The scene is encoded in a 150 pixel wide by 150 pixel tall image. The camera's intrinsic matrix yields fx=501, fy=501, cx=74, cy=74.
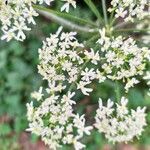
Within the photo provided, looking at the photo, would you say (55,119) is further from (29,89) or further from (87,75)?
(29,89)

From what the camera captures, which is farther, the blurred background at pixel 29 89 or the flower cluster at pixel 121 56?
the blurred background at pixel 29 89

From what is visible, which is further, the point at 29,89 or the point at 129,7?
the point at 29,89

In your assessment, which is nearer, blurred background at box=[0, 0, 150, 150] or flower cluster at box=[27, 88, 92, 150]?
flower cluster at box=[27, 88, 92, 150]

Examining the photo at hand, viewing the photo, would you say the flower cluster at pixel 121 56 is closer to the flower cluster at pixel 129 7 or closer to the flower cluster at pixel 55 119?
the flower cluster at pixel 129 7

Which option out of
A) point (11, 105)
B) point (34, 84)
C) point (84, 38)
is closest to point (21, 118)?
point (11, 105)

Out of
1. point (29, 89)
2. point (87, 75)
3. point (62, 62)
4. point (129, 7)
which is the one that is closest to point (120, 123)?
point (87, 75)

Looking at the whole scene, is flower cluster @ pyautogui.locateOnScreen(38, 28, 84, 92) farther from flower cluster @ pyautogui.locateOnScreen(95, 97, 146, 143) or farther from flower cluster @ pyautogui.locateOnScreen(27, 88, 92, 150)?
flower cluster @ pyautogui.locateOnScreen(95, 97, 146, 143)

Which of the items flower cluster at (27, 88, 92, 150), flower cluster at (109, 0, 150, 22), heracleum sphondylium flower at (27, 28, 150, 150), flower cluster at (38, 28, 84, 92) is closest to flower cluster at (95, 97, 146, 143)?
heracleum sphondylium flower at (27, 28, 150, 150)

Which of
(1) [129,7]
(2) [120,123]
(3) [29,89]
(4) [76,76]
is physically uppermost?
(1) [129,7]

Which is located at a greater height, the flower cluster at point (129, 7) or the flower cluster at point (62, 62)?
the flower cluster at point (129, 7)

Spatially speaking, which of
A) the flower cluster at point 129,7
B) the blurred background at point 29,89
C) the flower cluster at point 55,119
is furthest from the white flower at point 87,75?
the blurred background at point 29,89

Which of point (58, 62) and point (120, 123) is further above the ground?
point (58, 62)
